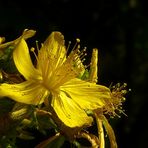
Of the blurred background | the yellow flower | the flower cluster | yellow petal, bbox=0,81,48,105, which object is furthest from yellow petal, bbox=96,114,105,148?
the blurred background

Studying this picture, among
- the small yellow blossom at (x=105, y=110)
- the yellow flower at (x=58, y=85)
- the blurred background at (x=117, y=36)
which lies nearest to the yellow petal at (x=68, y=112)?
the yellow flower at (x=58, y=85)

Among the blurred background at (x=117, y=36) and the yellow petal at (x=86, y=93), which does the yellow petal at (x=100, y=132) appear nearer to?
the yellow petal at (x=86, y=93)

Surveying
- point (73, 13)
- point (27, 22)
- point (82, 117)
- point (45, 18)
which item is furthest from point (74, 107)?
point (73, 13)

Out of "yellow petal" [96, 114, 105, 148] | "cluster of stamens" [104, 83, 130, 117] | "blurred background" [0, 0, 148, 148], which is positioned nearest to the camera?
"yellow petal" [96, 114, 105, 148]

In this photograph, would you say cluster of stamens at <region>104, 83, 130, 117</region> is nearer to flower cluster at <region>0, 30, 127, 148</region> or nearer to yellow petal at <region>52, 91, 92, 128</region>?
flower cluster at <region>0, 30, 127, 148</region>

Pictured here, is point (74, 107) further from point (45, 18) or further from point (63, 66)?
point (45, 18)

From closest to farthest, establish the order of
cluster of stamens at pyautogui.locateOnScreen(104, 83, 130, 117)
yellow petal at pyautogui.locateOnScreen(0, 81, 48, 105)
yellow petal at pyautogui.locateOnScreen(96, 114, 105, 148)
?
yellow petal at pyautogui.locateOnScreen(0, 81, 48, 105) < yellow petal at pyautogui.locateOnScreen(96, 114, 105, 148) < cluster of stamens at pyautogui.locateOnScreen(104, 83, 130, 117)
